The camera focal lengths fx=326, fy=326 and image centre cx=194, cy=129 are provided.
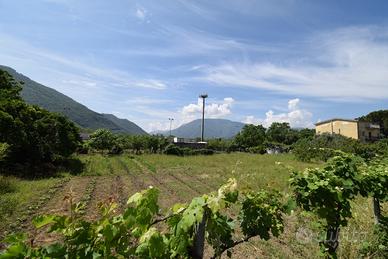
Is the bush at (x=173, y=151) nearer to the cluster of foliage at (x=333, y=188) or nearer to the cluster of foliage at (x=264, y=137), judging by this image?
the cluster of foliage at (x=264, y=137)

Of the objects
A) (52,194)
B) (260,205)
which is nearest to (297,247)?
(260,205)

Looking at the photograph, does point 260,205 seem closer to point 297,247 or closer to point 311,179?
point 311,179

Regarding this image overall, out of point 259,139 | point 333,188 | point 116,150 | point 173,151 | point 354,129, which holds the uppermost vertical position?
point 354,129

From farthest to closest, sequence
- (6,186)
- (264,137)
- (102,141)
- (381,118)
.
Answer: (381,118) → (264,137) → (102,141) → (6,186)

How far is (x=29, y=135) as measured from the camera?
59.5 feet

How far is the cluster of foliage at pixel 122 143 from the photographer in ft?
133

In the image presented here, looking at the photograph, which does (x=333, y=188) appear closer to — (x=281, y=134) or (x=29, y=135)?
(x=29, y=135)

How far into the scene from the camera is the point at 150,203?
212cm

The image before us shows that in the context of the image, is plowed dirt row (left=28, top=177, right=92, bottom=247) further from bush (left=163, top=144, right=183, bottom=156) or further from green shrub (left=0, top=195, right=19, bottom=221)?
bush (left=163, top=144, right=183, bottom=156)

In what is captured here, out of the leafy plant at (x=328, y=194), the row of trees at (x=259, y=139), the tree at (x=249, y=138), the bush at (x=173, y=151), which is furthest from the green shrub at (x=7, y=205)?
the tree at (x=249, y=138)

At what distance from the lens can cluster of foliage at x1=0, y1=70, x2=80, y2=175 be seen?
643 inches

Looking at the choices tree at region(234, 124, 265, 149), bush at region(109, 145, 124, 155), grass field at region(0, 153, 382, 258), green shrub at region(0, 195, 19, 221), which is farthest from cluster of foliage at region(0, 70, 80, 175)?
tree at region(234, 124, 265, 149)

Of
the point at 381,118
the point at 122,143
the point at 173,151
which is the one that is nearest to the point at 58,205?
the point at 173,151

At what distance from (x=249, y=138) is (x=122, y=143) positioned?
85.1 feet
